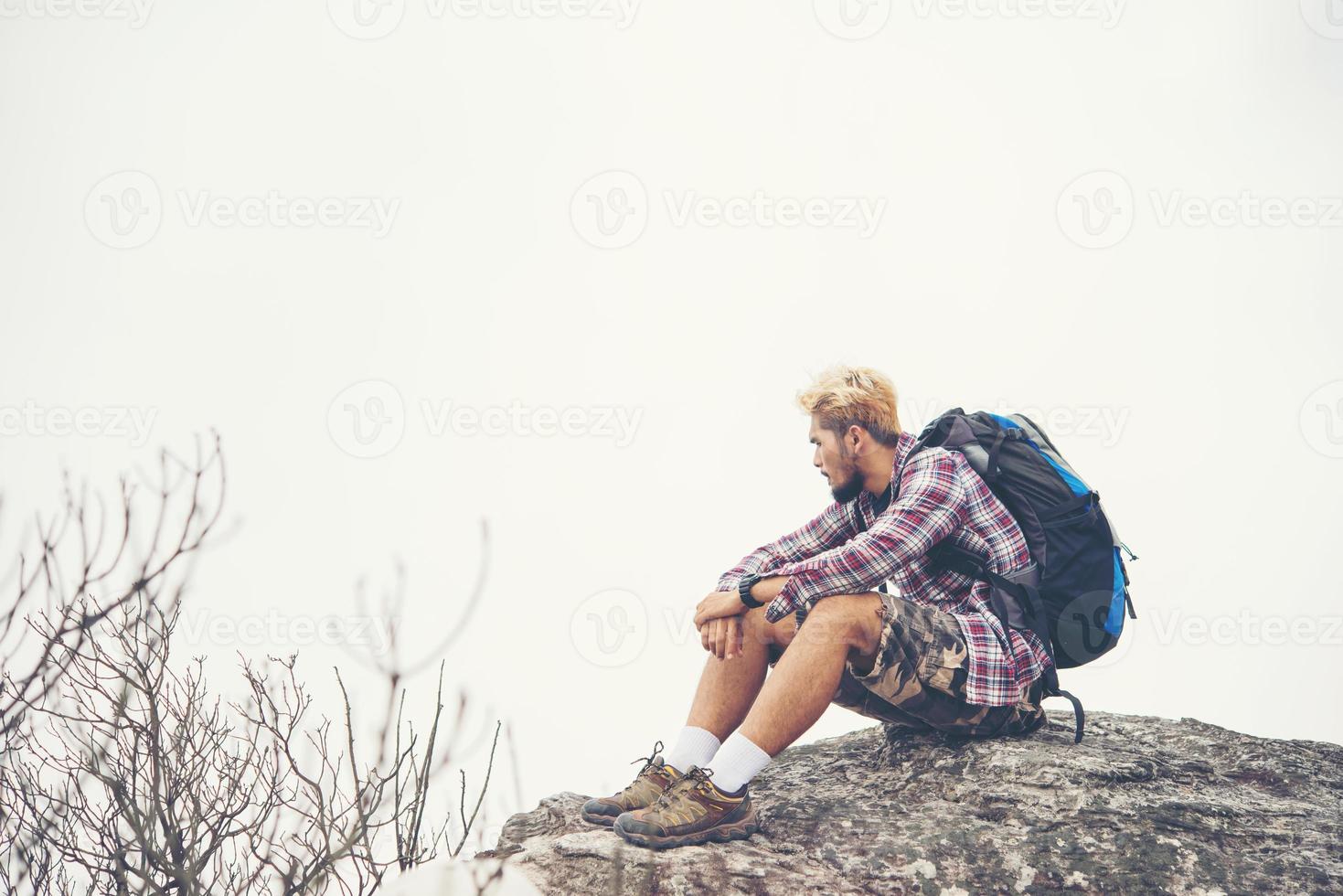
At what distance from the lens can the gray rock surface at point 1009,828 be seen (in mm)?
2896

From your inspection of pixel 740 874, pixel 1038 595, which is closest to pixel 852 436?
pixel 1038 595

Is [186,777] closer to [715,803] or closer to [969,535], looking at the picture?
[715,803]

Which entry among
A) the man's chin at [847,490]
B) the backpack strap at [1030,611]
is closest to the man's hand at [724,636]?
the man's chin at [847,490]

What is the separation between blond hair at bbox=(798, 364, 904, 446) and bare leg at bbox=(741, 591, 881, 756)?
2.65 feet

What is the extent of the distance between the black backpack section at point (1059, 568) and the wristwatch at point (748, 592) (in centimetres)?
75

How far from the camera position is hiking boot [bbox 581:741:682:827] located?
325cm

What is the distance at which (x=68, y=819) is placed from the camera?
3854 millimetres

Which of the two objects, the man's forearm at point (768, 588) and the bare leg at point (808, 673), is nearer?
the bare leg at point (808, 673)

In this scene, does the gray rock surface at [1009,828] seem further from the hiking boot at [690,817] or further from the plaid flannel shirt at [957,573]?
the plaid flannel shirt at [957,573]

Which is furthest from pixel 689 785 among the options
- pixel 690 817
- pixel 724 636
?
pixel 724 636

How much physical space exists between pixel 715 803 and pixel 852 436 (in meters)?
1.47

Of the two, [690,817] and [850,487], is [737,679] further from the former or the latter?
[850,487]

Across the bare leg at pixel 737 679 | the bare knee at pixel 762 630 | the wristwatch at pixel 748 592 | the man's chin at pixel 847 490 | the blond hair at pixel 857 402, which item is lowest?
the bare leg at pixel 737 679

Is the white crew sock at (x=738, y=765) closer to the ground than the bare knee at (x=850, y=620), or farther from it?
closer to the ground
